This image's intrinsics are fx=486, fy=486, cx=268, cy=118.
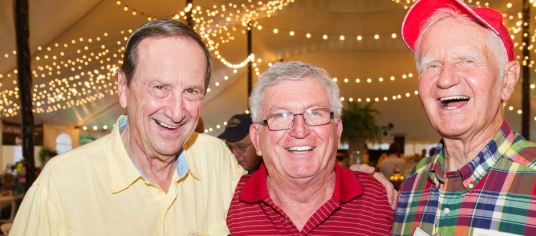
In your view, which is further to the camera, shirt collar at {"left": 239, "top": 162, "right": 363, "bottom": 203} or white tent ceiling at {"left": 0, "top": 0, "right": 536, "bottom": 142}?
white tent ceiling at {"left": 0, "top": 0, "right": 536, "bottom": 142}

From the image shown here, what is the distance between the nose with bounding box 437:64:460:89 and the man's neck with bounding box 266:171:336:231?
2.34 ft

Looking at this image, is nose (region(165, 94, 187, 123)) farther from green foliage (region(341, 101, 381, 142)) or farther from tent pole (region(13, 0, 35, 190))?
green foliage (region(341, 101, 381, 142))

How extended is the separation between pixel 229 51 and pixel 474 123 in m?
12.6

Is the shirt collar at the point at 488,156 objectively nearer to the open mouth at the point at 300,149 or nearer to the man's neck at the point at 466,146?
the man's neck at the point at 466,146

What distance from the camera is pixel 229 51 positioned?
14.0m

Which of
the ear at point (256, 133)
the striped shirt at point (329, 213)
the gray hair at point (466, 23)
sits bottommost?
the striped shirt at point (329, 213)

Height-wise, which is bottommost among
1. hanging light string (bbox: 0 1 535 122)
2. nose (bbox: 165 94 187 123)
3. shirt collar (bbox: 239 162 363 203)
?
shirt collar (bbox: 239 162 363 203)

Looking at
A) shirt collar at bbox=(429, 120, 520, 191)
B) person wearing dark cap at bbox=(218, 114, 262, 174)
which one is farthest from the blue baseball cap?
shirt collar at bbox=(429, 120, 520, 191)

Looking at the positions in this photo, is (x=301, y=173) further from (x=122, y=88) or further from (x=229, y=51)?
(x=229, y=51)

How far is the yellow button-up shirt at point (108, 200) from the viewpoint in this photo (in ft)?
5.58

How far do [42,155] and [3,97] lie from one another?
4.50 m

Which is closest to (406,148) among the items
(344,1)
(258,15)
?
(344,1)

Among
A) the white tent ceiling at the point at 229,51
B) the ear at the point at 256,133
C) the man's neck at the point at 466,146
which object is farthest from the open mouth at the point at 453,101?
the white tent ceiling at the point at 229,51

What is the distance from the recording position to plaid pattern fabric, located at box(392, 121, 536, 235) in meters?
1.55
